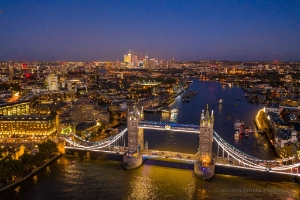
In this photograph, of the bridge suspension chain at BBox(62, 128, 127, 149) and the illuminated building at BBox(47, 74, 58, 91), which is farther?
the illuminated building at BBox(47, 74, 58, 91)

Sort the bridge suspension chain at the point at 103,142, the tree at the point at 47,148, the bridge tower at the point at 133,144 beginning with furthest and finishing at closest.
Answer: the bridge suspension chain at the point at 103,142 → the tree at the point at 47,148 → the bridge tower at the point at 133,144

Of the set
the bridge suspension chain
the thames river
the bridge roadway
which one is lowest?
the thames river

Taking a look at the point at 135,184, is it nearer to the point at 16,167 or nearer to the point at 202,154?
the point at 202,154

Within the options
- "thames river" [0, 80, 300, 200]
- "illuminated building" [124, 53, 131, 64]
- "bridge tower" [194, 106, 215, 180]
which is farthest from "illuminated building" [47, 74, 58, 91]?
"illuminated building" [124, 53, 131, 64]

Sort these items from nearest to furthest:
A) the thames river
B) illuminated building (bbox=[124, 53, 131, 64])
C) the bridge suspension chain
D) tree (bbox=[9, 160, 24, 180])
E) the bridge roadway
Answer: the thames river < tree (bbox=[9, 160, 24, 180]) < the bridge roadway < the bridge suspension chain < illuminated building (bbox=[124, 53, 131, 64])

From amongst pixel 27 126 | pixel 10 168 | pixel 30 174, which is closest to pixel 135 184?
pixel 30 174

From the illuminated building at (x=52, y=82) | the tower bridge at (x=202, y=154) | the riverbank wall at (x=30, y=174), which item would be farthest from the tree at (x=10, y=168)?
the illuminated building at (x=52, y=82)

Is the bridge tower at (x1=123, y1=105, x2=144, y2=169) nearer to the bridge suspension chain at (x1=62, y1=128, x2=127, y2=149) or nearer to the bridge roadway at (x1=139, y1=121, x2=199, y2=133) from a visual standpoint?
the bridge roadway at (x1=139, y1=121, x2=199, y2=133)

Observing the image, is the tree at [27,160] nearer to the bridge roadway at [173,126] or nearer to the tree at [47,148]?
the tree at [47,148]
